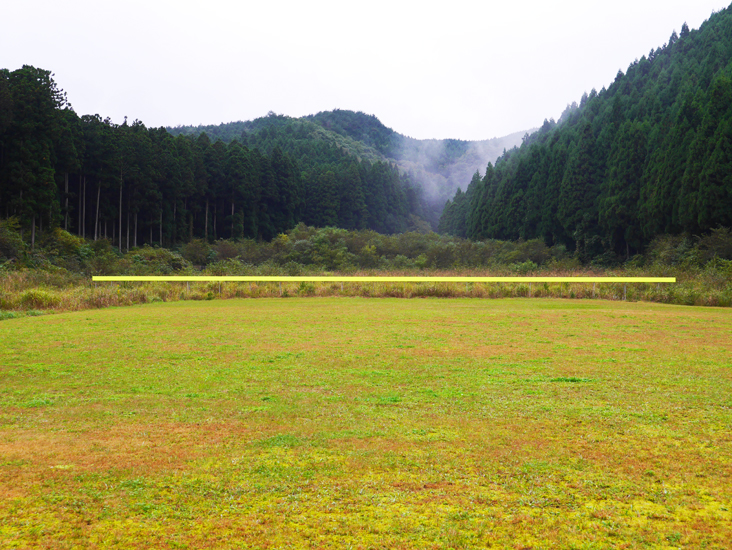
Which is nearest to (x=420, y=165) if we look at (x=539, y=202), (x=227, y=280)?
(x=539, y=202)

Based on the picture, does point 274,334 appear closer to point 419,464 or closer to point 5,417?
point 5,417

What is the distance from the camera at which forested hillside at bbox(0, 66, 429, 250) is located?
36.8 m

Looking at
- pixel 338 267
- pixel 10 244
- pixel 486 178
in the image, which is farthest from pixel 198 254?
pixel 486 178

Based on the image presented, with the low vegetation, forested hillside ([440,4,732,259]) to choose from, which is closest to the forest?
forested hillside ([440,4,732,259])

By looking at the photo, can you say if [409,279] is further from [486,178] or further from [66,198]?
[486,178]

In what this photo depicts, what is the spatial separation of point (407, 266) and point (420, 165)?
150 metres

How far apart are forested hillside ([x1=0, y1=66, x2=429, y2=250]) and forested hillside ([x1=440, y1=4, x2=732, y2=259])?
24955 mm

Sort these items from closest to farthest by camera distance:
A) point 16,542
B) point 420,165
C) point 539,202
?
point 16,542, point 539,202, point 420,165

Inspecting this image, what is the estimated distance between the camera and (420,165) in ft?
623

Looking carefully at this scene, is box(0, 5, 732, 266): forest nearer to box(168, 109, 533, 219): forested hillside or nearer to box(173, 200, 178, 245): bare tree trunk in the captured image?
box(173, 200, 178, 245): bare tree trunk

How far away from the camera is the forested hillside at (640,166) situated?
31.2 m

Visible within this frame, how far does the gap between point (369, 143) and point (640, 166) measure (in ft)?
470

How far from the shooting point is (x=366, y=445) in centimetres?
522

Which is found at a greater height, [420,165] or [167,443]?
[420,165]
